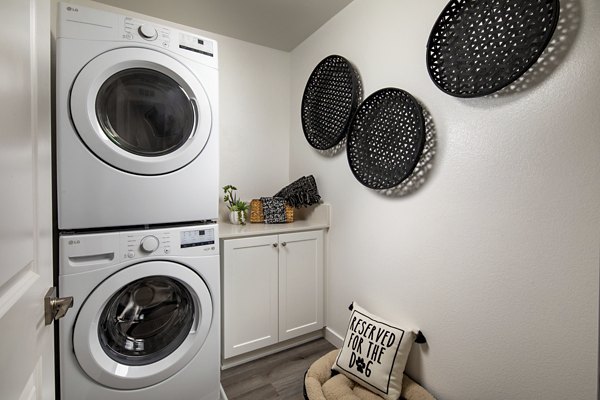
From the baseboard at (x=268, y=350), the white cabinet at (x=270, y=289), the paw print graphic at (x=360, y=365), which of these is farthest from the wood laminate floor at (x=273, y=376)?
the paw print graphic at (x=360, y=365)

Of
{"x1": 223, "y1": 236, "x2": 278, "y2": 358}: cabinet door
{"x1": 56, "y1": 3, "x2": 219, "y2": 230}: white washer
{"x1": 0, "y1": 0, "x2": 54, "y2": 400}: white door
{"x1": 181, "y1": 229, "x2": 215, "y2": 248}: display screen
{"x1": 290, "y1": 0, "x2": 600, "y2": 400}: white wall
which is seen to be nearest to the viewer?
{"x1": 0, "y1": 0, "x2": 54, "y2": 400}: white door

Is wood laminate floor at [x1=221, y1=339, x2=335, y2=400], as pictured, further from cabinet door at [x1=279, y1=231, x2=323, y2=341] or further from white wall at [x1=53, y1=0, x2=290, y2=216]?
white wall at [x1=53, y1=0, x2=290, y2=216]

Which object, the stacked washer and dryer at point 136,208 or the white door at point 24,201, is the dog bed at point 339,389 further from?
the white door at point 24,201

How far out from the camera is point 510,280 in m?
1.10

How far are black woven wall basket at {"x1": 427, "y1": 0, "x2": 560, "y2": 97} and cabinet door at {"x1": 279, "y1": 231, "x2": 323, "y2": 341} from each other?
A: 1275 mm

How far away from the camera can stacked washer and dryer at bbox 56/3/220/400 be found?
113 cm

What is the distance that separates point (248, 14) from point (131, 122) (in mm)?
1253

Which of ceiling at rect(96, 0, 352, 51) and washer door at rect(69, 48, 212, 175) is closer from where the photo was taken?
washer door at rect(69, 48, 212, 175)

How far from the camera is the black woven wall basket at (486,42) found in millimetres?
975

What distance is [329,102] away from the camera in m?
1.96

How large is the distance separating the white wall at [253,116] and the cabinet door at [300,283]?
2.38 ft

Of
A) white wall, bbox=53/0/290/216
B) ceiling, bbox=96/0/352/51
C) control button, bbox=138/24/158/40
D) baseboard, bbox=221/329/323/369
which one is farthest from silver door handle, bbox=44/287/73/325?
ceiling, bbox=96/0/352/51

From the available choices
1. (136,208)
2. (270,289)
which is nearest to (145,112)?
(136,208)

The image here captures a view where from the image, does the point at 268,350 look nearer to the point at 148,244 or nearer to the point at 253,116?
the point at 148,244
